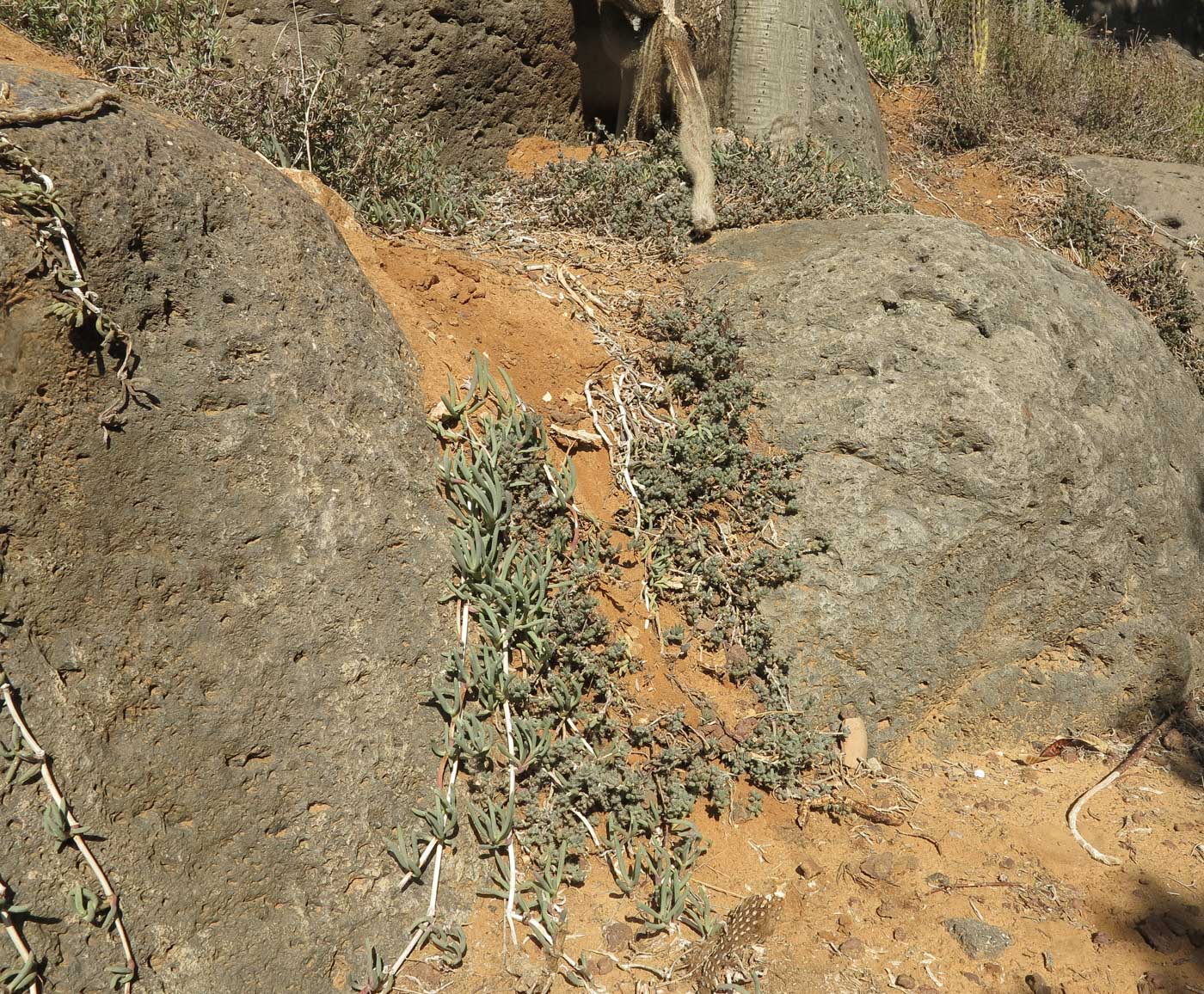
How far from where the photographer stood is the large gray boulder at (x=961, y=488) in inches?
153

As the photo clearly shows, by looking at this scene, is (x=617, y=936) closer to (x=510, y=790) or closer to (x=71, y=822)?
(x=510, y=790)

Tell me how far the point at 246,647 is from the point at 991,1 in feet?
27.6

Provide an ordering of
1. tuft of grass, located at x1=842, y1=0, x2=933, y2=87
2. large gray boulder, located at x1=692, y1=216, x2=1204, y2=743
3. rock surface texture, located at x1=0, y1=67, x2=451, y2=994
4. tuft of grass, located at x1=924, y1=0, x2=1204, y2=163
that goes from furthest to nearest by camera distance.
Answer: tuft of grass, located at x1=842, y1=0, x2=933, y2=87 < tuft of grass, located at x1=924, y1=0, x2=1204, y2=163 < large gray boulder, located at x1=692, y1=216, x2=1204, y2=743 < rock surface texture, located at x1=0, y1=67, x2=451, y2=994

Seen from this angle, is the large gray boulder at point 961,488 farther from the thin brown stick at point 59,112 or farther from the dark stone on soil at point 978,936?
the thin brown stick at point 59,112

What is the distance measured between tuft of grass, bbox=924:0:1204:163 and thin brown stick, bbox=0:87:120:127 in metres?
6.23

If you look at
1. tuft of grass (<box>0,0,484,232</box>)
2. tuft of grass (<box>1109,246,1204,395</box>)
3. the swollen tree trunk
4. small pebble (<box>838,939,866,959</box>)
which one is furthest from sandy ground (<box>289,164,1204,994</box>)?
tuft of grass (<box>1109,246,1204,395</box>)

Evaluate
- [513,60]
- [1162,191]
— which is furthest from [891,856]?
[1162,191]

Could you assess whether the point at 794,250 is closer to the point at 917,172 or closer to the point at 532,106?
the point at 532,106

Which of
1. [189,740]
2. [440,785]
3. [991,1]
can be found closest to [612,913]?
[440,785]

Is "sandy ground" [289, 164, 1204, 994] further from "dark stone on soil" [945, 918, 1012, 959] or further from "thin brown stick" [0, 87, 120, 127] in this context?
"thin brown stick" [0, 87, 120, 127]

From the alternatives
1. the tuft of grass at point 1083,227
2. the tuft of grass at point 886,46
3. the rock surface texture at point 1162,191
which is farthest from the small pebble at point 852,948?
the tuft of grass at point 886,46

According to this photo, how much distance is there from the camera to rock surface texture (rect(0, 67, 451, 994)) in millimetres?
2713

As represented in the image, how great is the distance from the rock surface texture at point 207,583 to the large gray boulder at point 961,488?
5.19ft

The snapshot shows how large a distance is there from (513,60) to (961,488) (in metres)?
3.70
